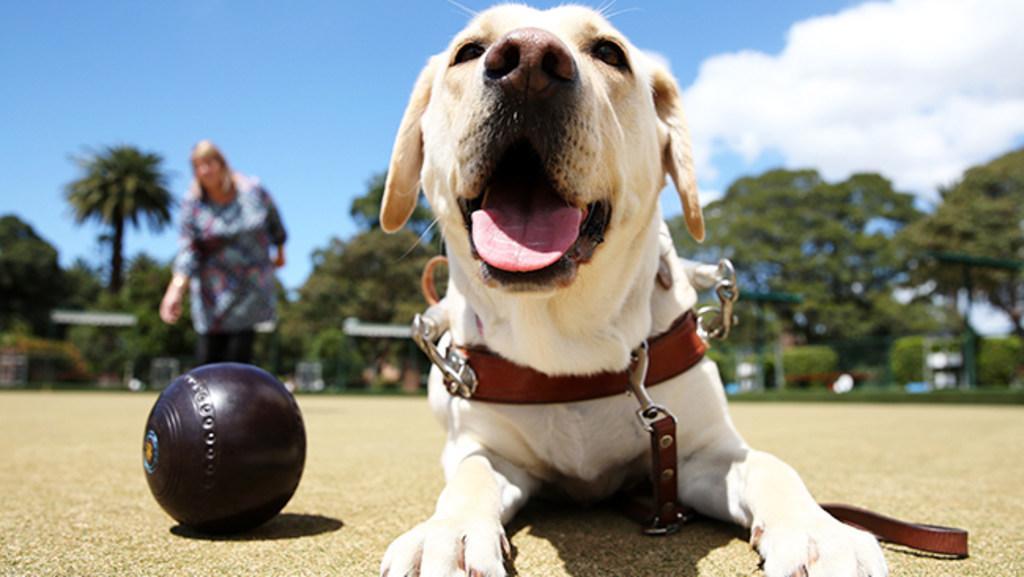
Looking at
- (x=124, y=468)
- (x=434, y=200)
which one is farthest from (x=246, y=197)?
(x=434, y=200)

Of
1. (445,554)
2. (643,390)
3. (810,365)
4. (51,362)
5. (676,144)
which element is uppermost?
(676,144)

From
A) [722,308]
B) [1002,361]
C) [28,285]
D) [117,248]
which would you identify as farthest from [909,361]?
[28,285]

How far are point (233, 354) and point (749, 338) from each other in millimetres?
45851

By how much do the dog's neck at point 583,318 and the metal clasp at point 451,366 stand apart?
0.38ft

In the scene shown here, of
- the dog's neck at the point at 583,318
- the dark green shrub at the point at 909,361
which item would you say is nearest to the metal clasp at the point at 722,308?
the dog's neck at the point at 583,318

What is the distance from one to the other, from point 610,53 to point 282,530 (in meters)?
1.88

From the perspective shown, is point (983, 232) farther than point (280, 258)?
Yes

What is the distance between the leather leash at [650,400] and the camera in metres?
2.01

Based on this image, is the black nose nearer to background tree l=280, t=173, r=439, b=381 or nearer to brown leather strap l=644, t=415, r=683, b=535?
brown leather strap l=644, t=415, r=683, b=535

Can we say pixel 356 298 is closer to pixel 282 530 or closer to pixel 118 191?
pixel 118 191

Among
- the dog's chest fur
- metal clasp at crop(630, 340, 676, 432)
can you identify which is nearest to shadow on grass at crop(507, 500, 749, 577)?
the dog's chest fur

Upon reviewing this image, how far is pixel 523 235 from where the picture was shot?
1859 millimetres

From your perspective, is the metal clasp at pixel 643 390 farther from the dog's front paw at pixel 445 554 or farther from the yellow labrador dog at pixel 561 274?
the dog's front paw at pixel 445 554

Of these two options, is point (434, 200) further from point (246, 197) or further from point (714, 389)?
point (246, 197)
